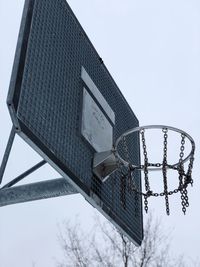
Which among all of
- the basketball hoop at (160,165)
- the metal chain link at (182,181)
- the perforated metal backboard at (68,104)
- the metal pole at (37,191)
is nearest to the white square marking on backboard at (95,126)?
the perforated metal backboard at (68,104)

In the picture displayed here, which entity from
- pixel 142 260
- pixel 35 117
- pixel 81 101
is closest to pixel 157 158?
pixel 81 101

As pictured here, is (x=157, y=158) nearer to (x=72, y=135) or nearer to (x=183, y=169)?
(x=183, y=169)

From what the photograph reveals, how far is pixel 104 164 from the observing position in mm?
4285

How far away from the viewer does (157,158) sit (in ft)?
14.8

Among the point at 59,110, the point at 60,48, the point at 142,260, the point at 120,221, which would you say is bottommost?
the point at 142,260

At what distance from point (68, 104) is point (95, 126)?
52cm

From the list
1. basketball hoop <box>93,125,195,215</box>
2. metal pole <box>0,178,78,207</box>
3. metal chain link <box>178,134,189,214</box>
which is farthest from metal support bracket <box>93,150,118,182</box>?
metal chain link <box>178,134,189,214</box>

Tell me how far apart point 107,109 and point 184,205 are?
142 cm

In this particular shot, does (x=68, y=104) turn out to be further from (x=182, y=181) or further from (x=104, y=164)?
(x=182, y=181)

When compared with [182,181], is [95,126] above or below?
above

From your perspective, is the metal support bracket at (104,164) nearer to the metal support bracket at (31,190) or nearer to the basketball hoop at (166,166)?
the basketball hoop at (166,166)

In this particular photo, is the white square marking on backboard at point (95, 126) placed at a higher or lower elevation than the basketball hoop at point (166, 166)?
higher

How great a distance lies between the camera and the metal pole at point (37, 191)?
3926 mm

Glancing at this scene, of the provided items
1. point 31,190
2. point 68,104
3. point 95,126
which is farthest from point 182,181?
point 31,190
